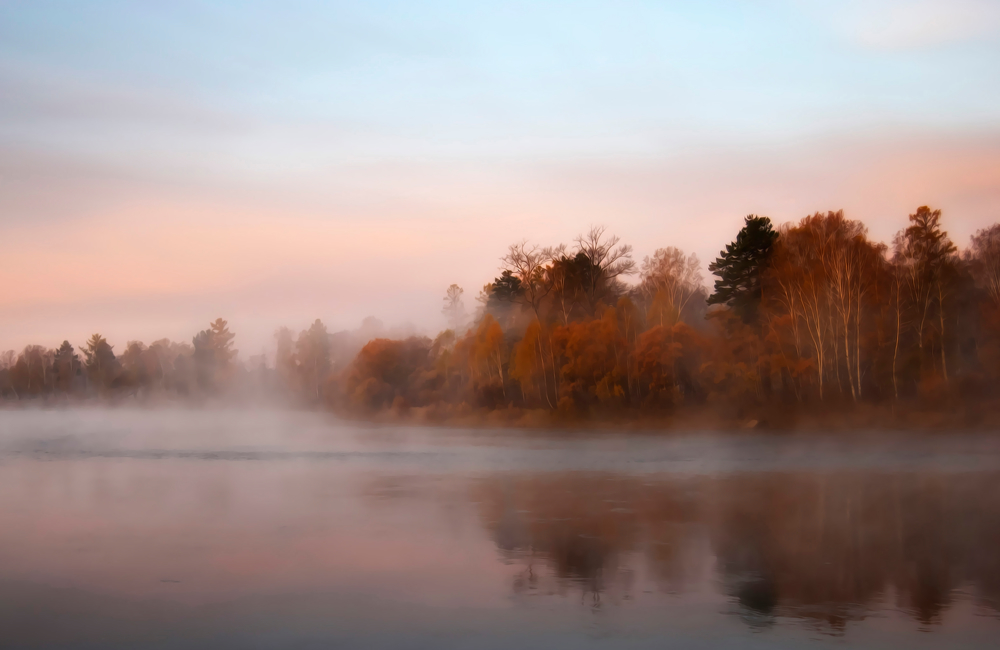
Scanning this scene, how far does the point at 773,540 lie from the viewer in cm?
1517

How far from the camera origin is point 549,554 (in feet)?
45.7

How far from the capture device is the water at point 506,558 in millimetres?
9625

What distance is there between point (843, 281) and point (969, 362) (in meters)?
10.4

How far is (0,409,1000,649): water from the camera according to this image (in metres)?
9.62

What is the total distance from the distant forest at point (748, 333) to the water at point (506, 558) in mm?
29596

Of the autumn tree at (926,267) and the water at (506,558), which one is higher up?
the autumn tree at (926,267)

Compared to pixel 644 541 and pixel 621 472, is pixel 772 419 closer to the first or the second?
pixel 621 472

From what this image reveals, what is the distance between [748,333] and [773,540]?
50.4 metres

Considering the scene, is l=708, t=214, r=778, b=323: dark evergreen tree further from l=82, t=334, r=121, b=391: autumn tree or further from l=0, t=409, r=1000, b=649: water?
l=82, t=334, r=121, b=391: autumn tree

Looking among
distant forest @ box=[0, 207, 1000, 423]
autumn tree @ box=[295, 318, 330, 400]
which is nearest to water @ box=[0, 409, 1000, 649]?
distant forest @ box=[0, 207, 1000, 423]

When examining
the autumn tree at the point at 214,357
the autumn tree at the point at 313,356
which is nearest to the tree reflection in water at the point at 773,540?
the autumn tree at the point at 313,356

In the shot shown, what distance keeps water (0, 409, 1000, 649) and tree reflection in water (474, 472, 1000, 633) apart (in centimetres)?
6

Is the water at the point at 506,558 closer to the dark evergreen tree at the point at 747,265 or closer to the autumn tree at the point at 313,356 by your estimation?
the dark evergreen tree at the point at 747,265

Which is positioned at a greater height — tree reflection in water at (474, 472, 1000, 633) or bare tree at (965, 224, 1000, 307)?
bare tree at (965, 224, 1000, 307)
